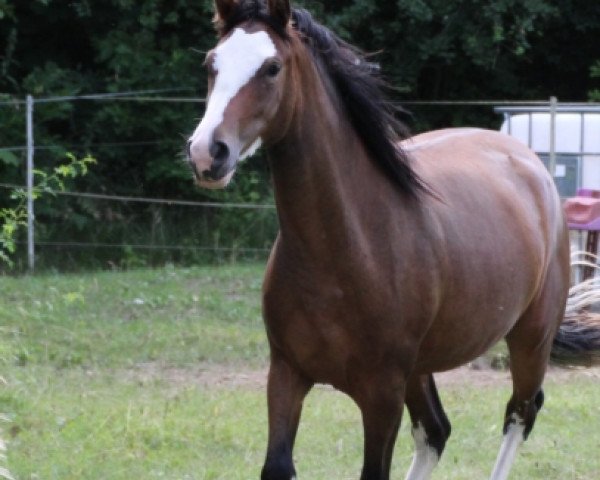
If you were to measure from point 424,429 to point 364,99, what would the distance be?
5.60 feet

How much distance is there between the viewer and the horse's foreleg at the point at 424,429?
560cm

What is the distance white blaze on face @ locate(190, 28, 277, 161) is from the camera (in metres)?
3.91

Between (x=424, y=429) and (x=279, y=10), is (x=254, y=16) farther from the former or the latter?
(x=424, y=429)

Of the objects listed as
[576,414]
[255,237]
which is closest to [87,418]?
[576,414]

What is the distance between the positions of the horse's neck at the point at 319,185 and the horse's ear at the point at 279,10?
286 millimetres

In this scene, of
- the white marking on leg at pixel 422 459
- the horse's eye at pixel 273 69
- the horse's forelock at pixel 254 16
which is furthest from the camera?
the white marking on leg at pixel 422 459

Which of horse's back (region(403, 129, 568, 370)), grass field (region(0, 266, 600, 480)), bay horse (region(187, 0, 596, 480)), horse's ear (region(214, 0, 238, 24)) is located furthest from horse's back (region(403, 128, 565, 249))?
grass field (region(0, 266, 600, 480))

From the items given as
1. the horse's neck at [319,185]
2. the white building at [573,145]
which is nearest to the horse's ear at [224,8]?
the horse's neck at [319,185]

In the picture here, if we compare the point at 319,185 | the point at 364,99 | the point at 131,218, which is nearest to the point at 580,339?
the point at 364,99

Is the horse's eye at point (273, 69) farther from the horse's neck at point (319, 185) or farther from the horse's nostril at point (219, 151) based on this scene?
the horse's nostril at point (219, 151)

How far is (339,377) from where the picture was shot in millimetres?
4449

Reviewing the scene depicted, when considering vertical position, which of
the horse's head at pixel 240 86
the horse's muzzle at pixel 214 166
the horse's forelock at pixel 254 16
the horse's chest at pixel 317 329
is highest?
the horse's forelock at pixel 254 16

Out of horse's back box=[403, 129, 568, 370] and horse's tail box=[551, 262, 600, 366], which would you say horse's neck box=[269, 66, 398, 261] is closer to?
horse's back box=[403, 129, 568, 370]

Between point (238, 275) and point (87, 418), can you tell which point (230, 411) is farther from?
point (238, 275)
